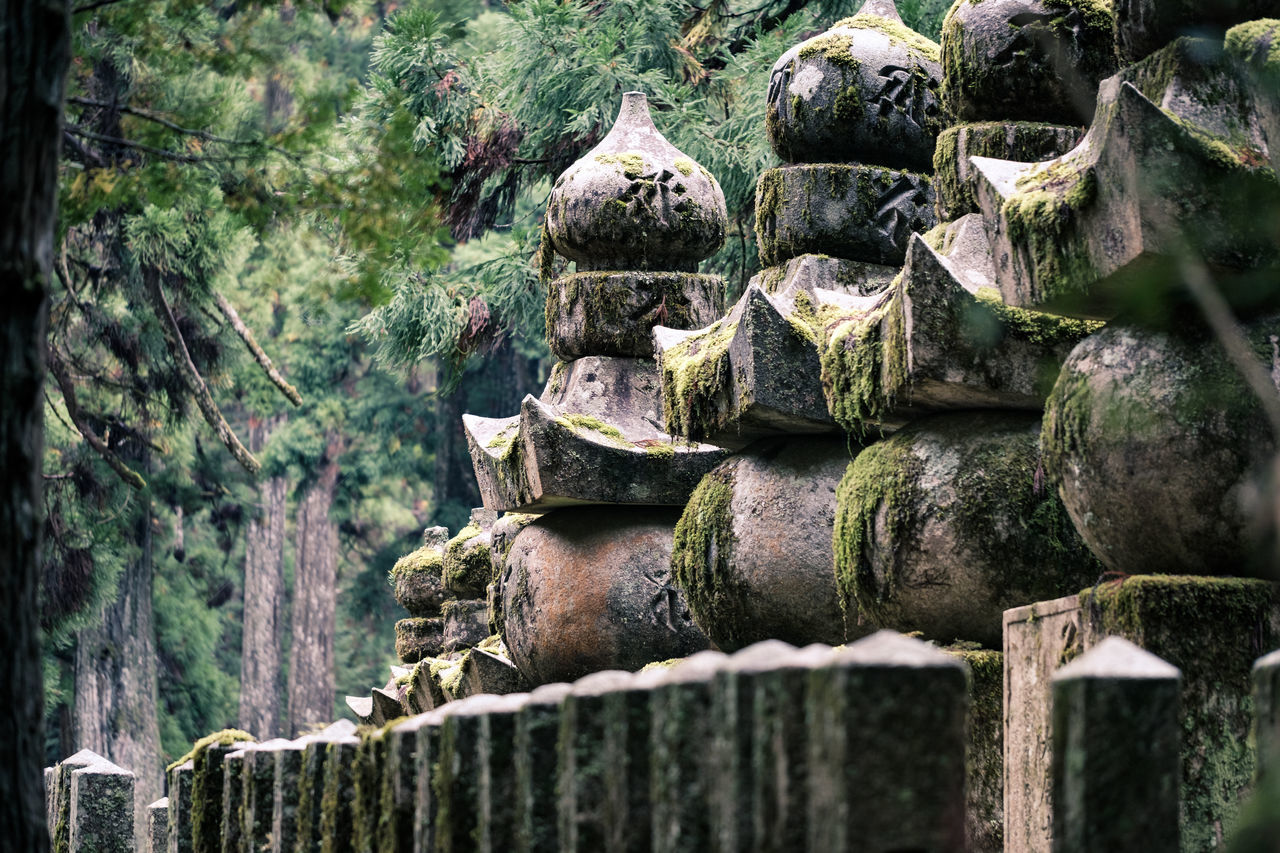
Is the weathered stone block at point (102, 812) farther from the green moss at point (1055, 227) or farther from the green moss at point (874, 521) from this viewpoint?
the green moss at point (1055, 227)

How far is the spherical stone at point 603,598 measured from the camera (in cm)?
622

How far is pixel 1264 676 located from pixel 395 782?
1.65 meters

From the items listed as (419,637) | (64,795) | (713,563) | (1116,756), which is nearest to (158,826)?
(64,795)

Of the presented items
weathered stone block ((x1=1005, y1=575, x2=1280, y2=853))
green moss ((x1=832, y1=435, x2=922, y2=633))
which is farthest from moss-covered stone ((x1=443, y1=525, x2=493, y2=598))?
weathered stone block ((x1=1005, y1=575, x2=1280, y2=853))

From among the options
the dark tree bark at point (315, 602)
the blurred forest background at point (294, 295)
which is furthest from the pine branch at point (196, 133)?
the dark tree bark at point (315, 602)

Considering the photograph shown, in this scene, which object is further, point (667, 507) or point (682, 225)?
point (682, 225)

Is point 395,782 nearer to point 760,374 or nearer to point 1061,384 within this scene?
point 1061,384

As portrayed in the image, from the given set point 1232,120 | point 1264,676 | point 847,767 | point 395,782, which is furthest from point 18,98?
point 1232,120

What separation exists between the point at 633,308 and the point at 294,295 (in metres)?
18.1

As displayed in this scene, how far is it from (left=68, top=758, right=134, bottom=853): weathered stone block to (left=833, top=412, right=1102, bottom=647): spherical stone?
9.74 feet

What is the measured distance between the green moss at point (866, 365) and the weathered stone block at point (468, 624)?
4917 millimetres

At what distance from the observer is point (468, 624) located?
9477 mm

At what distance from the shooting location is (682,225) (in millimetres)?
6852

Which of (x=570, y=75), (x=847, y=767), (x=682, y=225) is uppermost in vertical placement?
(x=570, y=75)
